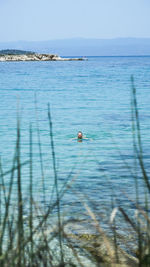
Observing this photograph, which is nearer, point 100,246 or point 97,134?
point 100,246

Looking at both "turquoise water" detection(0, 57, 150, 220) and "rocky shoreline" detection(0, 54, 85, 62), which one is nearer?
"turquoise water" detection(0, 57, 150, 220)

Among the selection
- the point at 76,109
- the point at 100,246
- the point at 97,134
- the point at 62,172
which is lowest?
the point at 100,246

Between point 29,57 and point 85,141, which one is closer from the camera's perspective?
point 85,141

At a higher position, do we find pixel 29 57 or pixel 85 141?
pixel 29 57

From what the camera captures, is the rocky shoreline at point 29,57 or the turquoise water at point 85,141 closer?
the turquoise water at point 85,141

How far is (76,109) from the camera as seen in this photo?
56.4ft

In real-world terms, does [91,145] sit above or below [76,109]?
below

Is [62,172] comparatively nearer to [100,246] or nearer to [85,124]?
[100,246]

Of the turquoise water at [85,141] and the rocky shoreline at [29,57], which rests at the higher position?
the rocky shoreline at [29,57]

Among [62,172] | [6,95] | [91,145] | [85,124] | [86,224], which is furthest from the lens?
[6,95]

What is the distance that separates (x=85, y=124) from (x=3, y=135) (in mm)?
3019

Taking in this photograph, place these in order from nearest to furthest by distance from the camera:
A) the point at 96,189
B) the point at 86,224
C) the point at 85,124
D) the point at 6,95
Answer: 1. the point at 86,224
2. the point at 96,189
3. the point at 85,124
4. the point at 6,95

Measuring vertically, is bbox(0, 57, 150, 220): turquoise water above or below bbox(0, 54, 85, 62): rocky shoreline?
below

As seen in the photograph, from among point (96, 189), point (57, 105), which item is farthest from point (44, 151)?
point (57, 105)
